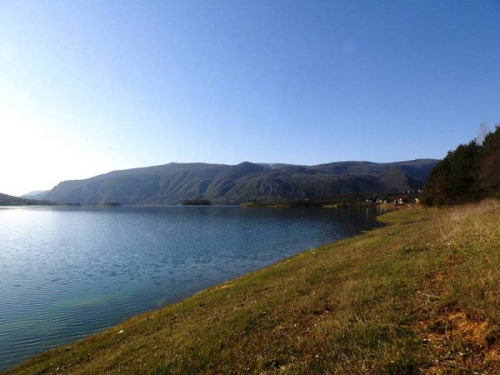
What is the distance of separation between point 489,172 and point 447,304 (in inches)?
2178

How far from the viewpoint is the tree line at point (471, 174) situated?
51.2 metres

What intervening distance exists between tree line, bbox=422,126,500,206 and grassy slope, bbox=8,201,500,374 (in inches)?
1777

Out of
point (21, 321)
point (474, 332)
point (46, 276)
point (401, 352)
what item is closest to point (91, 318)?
point (21, 321)

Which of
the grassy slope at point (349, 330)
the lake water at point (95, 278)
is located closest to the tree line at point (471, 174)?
the lake water at point (95, 278)

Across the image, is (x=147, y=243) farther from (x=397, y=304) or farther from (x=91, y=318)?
(x=397, y=304)

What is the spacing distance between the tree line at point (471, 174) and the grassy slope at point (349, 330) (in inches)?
1777

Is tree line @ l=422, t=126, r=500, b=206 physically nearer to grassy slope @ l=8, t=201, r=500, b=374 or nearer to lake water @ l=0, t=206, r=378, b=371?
lake water @ l=0, t=206, r=378, b=371

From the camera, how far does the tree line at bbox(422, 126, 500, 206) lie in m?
51.2

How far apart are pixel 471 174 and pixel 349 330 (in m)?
71.6

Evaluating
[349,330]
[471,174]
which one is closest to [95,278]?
[349,330]

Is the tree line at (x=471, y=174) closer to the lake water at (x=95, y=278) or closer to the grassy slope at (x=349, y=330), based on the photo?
the lake water at (x=95, y=278)

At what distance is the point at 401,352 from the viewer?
24.4 ft

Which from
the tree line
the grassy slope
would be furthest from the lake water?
the tree line

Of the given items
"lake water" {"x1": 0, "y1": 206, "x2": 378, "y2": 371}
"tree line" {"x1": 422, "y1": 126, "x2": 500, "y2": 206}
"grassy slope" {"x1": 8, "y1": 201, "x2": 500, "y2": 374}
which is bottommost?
"lake water" {"x1": 0, "y1": 206, "x2": 378, "y2": 371}
